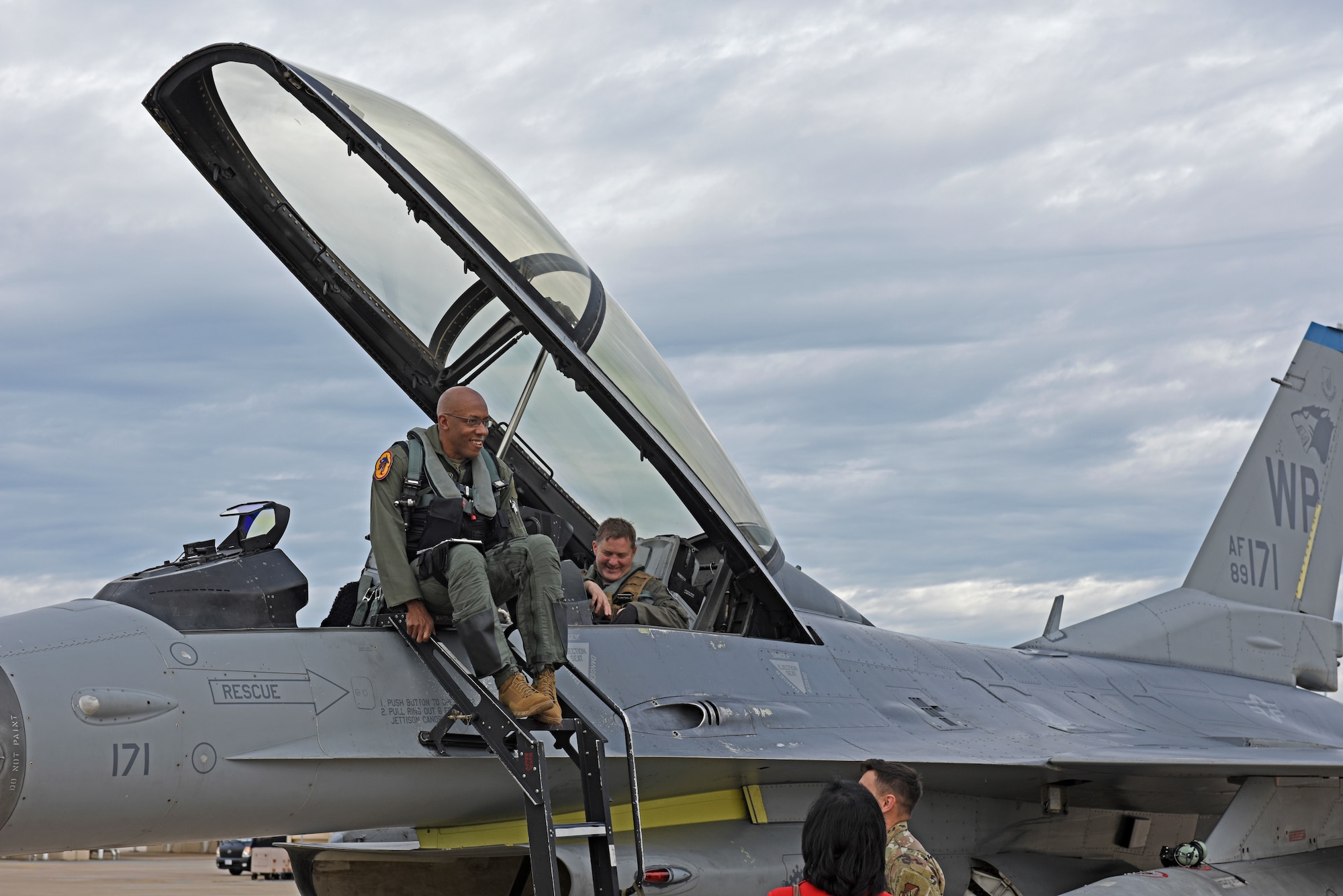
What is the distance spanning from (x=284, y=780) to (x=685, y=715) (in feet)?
6.29

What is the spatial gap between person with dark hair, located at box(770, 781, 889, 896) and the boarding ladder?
6.43 feet

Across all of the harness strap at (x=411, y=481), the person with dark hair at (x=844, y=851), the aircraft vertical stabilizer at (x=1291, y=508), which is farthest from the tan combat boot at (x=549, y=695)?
the aircraft vertical stabilizer at (x=1291, y=508)

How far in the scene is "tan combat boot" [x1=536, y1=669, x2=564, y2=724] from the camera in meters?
4.84

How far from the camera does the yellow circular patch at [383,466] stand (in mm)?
4930

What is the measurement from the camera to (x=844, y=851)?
2750 millimetres

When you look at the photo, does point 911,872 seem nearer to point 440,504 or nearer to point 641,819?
point 641,819

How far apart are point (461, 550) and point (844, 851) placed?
7.87 ft

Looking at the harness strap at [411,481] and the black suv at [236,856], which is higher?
the harness strap at [411,481]

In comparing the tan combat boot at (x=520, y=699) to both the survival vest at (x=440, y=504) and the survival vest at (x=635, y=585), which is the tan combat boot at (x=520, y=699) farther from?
the survival vest at (x=635, y=585)

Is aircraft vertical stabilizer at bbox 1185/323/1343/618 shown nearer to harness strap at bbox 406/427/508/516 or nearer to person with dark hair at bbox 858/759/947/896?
person with dark hair at bbox 858/759/947/896

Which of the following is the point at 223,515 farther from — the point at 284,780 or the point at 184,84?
the point at 184,84

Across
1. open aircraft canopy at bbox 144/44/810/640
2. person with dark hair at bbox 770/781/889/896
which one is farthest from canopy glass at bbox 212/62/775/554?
person with dark hair at bbox 770/781/889/896

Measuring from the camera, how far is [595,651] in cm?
569

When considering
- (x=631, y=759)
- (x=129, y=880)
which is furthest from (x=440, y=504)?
(x=129, y=880)
